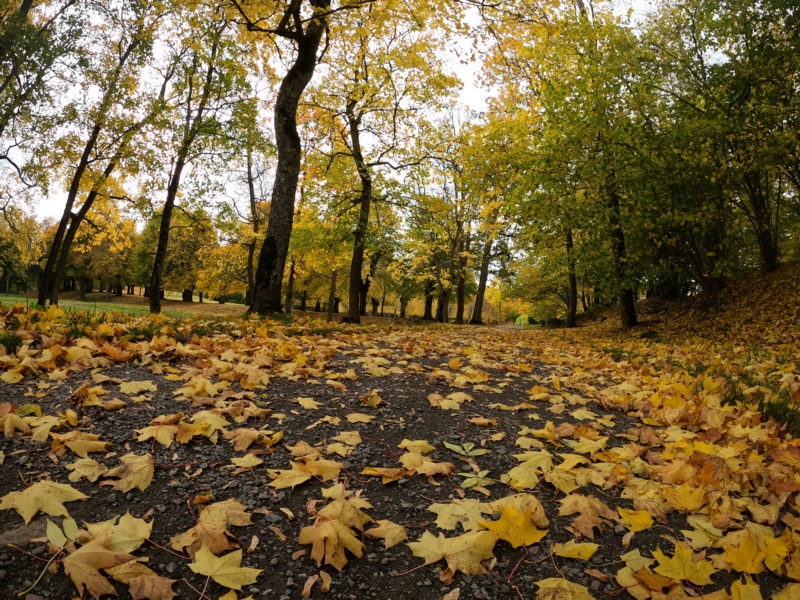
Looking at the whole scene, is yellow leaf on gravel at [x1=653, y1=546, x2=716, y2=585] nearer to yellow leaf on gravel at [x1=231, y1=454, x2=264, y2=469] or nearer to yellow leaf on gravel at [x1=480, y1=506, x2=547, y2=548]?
yellow leaf on gravel at [x1=480, y1=506, x2=547, y2=548]

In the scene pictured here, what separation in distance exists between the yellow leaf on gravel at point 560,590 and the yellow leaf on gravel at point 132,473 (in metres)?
1.55

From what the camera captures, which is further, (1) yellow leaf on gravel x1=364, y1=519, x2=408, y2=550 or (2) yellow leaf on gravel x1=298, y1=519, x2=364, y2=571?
(1) yellow leaf on gravel x1=364, y1=519, x2=408, y2=550

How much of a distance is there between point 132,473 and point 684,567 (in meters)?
2.10

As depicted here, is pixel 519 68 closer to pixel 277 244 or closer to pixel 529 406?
pixel 277 244

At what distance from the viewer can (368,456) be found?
2.28 meters

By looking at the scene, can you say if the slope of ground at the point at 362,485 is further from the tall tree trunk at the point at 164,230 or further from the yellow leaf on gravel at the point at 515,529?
the tall tree trunk at the point at 164,230

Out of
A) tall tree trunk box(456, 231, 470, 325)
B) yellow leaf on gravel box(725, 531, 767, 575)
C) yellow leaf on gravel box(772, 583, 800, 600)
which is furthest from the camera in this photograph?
tall tree trunk box(456, 231, 470, 325)

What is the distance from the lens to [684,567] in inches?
60.7

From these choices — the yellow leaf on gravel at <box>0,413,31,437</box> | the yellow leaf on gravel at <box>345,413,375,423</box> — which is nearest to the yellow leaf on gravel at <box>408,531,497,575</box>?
the yellow leaf on gravel at <box>345,413,375,423</box>

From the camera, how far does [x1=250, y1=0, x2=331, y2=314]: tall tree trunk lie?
7512mm

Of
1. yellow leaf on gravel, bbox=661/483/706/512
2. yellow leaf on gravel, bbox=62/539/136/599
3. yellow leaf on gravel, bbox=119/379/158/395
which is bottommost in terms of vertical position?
yellow leaf on gravel, bbox=62/539/136/599

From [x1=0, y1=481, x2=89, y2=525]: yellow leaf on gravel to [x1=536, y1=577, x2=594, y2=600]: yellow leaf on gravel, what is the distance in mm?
1648

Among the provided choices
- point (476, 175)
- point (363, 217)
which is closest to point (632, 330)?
point (476, 175)

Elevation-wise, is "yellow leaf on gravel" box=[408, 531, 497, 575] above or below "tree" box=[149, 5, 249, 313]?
below
